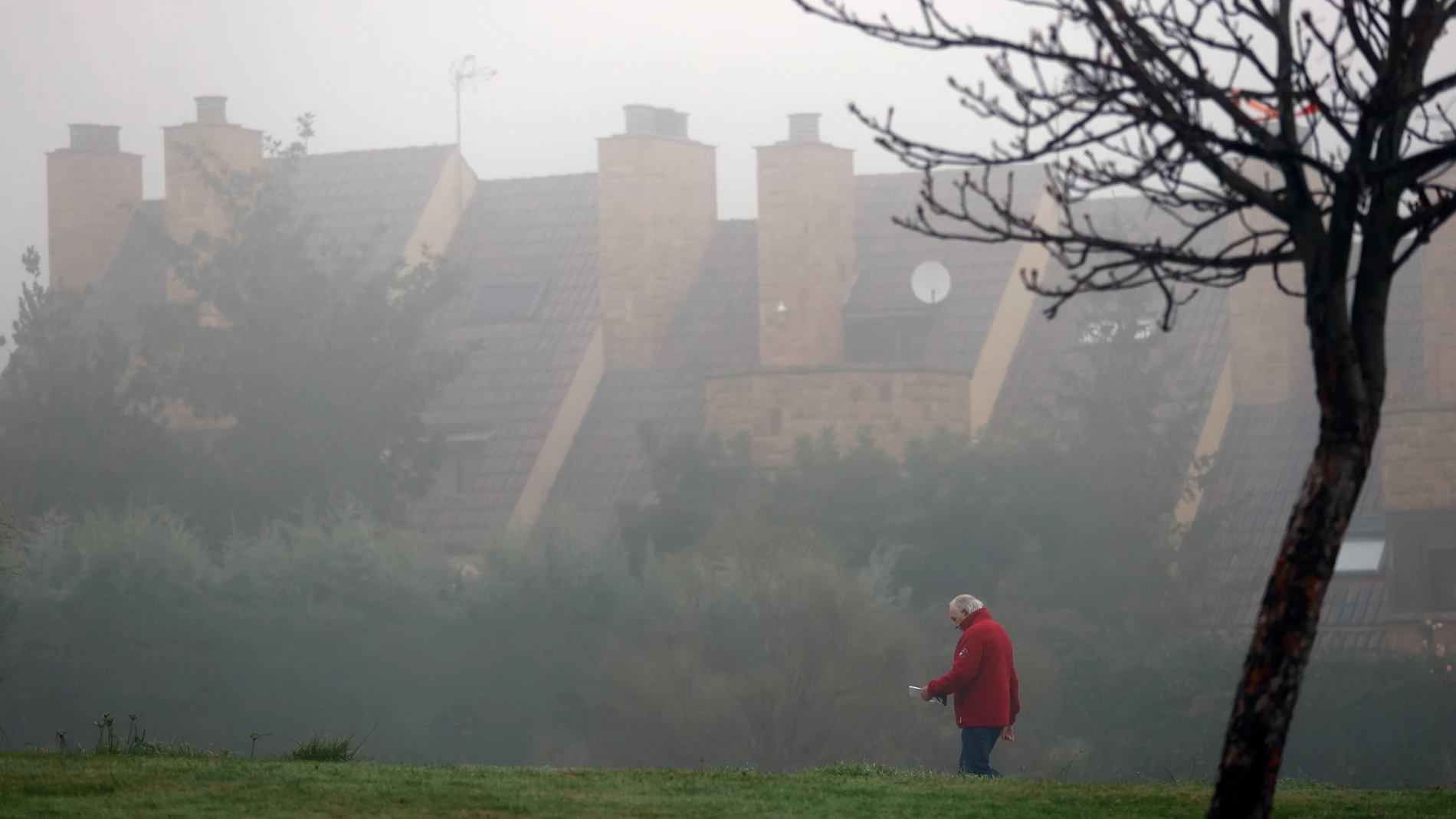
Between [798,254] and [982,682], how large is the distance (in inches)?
903

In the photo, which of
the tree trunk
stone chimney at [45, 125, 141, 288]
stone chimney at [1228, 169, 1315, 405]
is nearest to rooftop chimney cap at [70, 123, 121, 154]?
stone chimney at [45, 125, 141, 288]

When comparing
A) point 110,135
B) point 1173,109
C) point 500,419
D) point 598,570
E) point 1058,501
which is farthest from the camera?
point 110,135

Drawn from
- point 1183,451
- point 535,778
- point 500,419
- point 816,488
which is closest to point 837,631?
point 816,488

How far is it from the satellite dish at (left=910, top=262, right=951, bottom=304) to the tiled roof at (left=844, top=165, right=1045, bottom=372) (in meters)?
0.11

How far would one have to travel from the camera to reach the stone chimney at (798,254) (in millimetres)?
35875

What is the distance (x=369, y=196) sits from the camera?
43.7 m

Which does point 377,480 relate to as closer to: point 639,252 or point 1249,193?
point 639,252

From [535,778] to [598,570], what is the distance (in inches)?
766

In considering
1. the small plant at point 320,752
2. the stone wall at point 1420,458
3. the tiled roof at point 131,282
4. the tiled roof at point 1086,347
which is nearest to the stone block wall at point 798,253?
the tiled roof at point 1086,347

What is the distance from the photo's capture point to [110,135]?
43.6 metres

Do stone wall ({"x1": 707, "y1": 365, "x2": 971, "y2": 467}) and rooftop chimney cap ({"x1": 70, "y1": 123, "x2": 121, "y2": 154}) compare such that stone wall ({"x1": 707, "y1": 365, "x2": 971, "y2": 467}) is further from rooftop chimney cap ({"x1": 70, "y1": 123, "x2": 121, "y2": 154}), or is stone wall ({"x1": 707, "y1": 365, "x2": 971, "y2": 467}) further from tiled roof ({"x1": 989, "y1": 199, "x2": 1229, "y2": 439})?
rooftop chimney cap ({"x1": 70, "y1": 123, "x2": 121, "y2": 154})

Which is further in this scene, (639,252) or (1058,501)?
(639,252)

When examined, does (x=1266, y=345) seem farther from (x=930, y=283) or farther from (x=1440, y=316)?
(x=930, y=283)

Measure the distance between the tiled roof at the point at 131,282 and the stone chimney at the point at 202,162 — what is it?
2.48m
